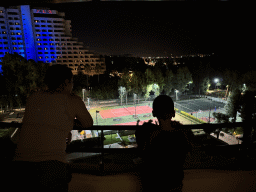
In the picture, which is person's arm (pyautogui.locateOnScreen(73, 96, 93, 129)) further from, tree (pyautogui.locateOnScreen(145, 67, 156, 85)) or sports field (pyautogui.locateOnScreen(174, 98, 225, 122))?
tree (pyautogui.locateOnScreen(145, 67, 156, 85))

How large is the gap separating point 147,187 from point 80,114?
79 cm

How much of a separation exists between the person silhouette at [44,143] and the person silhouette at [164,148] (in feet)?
1.93

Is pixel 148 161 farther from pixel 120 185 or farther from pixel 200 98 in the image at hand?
Answer: pixel 200 98

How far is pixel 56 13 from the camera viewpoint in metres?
49.4

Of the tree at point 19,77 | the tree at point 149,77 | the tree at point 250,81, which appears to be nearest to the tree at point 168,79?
the tree at point 149,77

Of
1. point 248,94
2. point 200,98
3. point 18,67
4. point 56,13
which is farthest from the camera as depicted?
point 56,13

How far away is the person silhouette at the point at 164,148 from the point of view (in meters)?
1.20

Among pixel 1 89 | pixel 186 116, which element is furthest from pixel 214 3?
pixel 1 89

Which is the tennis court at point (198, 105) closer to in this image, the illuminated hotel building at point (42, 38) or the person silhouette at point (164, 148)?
the illuminated hotel building at point (42, 38)

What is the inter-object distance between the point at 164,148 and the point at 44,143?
0.84 m

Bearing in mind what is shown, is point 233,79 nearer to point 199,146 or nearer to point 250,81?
point 250,81

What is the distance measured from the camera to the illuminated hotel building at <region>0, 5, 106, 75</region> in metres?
42.8

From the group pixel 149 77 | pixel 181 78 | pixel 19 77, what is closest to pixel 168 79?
pixel 181 78

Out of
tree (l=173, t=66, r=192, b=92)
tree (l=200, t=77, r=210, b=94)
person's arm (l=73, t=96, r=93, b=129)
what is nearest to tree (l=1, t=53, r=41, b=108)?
tree (l=173, t=66, r=192, b=92)
